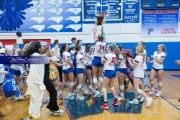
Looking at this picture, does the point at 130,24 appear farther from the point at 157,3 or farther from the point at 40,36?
the point at 40,36

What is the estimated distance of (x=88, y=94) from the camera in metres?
6.94

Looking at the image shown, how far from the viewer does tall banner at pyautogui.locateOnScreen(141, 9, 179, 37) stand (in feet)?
37.3

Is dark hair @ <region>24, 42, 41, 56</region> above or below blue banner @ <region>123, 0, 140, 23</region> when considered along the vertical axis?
below

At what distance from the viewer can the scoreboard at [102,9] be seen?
442 inches

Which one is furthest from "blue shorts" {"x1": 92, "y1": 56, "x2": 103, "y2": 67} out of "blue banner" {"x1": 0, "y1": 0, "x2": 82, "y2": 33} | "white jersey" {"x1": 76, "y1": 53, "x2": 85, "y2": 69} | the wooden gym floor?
"blue banner" {"x1": 0, "y1": 0, "x2": 82, "y2": 33}

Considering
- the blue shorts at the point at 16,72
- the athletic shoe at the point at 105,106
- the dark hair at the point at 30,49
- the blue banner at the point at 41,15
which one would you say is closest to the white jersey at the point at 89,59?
the athletic shoe at the point at 105,106

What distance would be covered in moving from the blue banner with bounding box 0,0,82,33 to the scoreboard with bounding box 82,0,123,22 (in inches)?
12.4

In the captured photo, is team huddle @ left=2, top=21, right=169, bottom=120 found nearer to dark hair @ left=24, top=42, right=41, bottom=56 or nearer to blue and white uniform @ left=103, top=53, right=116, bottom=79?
blue and white uniform @ left=103, top=53, right=116, bottom=79

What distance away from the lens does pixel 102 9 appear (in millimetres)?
11312

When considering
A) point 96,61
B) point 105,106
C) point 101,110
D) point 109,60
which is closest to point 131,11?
point 96,61

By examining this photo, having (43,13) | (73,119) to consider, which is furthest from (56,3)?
(73,119)

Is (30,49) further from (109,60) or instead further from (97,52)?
(97,52)

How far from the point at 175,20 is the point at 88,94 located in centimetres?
711

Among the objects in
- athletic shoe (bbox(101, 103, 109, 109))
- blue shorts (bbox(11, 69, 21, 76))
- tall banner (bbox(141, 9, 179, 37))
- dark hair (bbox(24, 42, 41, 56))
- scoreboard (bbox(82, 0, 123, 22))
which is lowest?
athletic shoe (bbox(101, 103, 109, 109))
